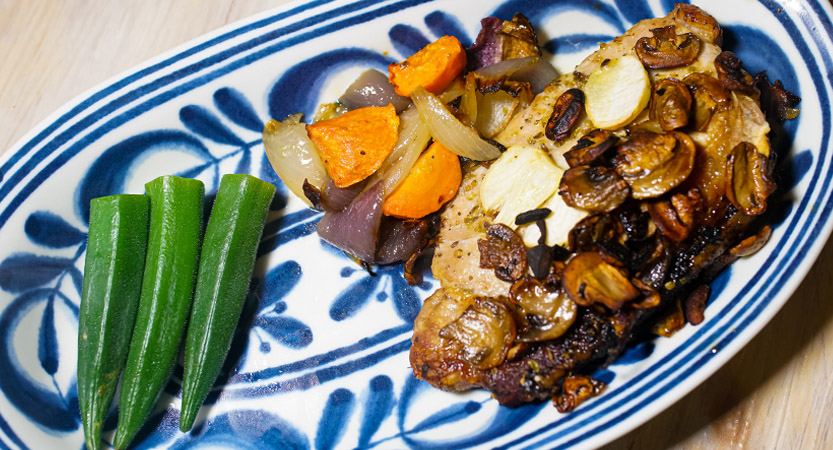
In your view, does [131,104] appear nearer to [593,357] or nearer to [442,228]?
[442,228]

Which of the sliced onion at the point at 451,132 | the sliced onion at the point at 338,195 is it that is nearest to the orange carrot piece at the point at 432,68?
the sliced onion at the point at 451,132

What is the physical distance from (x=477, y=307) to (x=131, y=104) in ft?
7.38

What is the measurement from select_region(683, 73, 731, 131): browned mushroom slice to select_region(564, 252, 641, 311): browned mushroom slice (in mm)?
751

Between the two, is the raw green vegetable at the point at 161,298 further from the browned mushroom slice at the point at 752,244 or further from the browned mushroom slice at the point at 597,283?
the browned mushroom slice at the point at 752,244

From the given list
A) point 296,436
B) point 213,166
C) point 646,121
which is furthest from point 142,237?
point 646,121

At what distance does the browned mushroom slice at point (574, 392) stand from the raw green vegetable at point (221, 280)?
1.76m

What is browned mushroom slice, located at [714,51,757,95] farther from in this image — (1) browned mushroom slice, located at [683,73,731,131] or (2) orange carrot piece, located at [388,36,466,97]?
(2) orange carrot piece, located at [388,36,466,97]

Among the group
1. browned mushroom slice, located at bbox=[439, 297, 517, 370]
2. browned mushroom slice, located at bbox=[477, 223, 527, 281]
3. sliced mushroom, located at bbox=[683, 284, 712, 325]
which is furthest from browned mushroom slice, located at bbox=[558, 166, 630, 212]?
sliced mushroom, located at bbox=[683, 284, 712, 325]

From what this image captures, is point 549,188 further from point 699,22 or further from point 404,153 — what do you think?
point 699,22

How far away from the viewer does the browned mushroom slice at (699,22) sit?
9.45ft

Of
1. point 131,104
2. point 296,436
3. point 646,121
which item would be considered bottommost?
point 296,436

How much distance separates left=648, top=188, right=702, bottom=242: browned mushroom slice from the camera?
97.3 inches

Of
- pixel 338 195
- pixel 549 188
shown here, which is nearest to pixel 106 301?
pixel 338 195

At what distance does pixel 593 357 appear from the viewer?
2.61m
